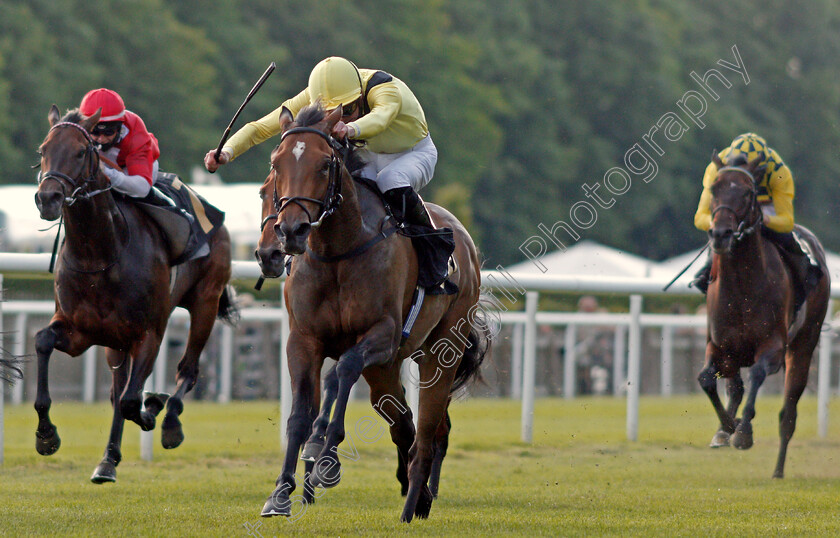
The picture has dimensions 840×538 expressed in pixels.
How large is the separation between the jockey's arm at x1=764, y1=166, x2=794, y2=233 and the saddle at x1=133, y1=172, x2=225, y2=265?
3.33m

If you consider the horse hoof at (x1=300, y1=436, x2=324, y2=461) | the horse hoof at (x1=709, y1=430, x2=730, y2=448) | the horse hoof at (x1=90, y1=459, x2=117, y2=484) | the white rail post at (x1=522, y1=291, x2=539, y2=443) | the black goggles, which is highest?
the black goggles

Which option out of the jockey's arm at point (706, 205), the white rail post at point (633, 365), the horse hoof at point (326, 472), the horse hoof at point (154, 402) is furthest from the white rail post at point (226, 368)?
the horse hoof at point (326, 472)

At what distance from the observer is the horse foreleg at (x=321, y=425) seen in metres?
5.23

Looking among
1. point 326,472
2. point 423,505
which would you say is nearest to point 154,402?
point 423,505

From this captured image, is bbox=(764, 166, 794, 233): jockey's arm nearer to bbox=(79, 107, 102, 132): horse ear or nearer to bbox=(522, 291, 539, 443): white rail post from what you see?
bbox=(522, 291, 539, 443): white rail post

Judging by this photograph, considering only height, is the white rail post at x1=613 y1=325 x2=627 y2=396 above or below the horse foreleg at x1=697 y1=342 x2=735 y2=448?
above

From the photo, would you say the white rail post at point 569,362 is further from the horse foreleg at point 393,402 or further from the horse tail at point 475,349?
the horse foreleg at point 393,402

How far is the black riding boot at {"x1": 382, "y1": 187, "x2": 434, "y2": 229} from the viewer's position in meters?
6.09

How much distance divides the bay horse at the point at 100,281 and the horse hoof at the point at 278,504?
1.62m

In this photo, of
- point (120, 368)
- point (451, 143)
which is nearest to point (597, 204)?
point (451, 143)

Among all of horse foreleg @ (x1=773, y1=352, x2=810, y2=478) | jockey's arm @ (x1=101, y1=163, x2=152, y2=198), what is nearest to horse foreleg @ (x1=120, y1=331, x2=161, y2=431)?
jockey's arm @ (x1=101, y1=163, x2=152, y2=198)

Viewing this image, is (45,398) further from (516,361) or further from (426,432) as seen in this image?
(516,361)

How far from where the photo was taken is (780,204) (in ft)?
27.4

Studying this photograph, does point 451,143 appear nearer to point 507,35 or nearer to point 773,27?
point 507,35
